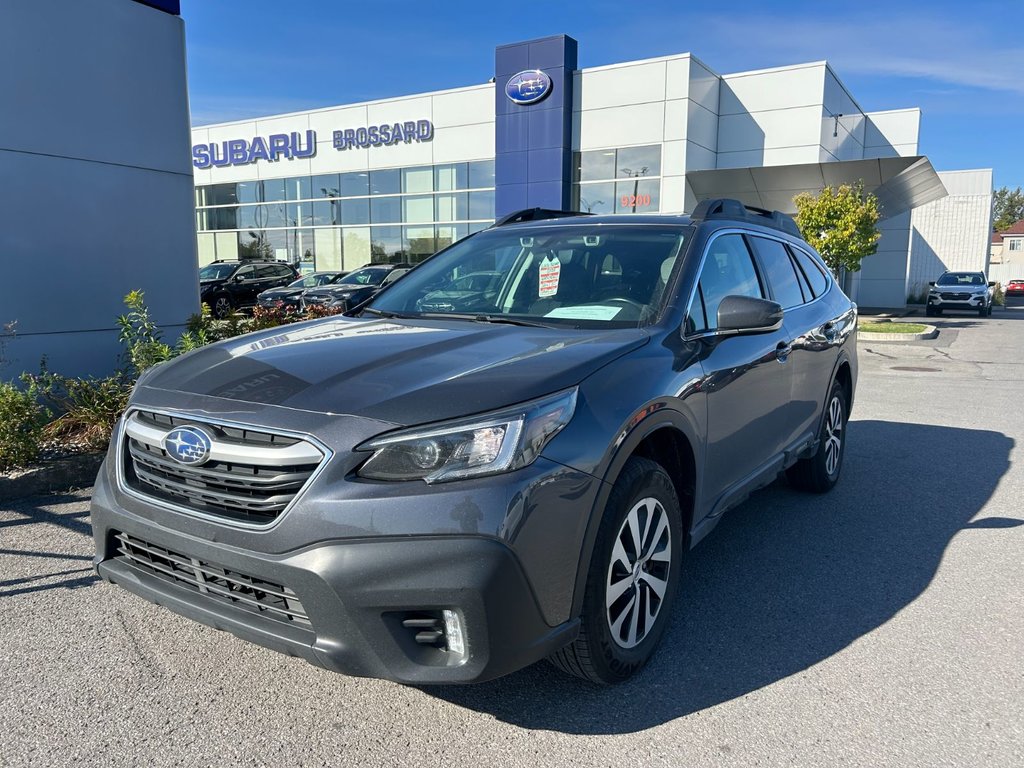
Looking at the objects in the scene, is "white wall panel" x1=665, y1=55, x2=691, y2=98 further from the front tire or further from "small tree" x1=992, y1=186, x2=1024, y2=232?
"small tree" x1=992, y1=186, x2=1024, y2=232

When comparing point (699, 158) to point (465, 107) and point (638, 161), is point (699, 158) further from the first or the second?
point (465, 107)

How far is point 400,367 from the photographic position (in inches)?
102

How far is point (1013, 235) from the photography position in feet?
229

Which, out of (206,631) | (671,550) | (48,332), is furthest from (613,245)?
(48,332)

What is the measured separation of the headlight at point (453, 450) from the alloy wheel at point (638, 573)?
595mm

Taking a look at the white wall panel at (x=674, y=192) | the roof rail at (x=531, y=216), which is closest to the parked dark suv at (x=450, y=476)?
the roof rail at (x=531, y=216)

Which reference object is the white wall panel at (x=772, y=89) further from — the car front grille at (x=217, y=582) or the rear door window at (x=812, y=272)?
the car front grille at (x=217, y=582)

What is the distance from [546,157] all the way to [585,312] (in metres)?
24.2

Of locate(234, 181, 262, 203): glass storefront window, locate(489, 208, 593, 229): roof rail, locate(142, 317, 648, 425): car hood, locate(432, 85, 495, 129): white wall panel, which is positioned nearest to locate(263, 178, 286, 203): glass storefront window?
locate(234, 181, 262, 203): glass storefront window

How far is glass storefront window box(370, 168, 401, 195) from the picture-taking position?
29781mm

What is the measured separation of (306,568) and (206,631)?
135cm

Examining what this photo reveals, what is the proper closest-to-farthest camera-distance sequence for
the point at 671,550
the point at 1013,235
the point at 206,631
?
1. the point at 671,550
2. the point at 206,631
3. the point at 1013,235

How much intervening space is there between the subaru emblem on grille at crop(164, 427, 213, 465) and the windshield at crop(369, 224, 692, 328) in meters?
1.40

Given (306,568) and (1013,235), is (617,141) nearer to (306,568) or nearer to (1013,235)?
(306,568)
